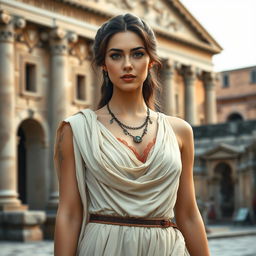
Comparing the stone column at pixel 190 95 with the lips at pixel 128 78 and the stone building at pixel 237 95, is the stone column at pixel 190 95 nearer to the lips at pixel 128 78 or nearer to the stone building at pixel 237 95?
the stone building at pixel 237 95

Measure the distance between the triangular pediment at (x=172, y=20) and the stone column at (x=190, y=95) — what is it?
1.98 meters

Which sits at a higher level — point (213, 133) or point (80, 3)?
point (80, 3)

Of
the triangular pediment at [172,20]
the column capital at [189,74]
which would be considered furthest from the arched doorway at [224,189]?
the column capital at [189,74]

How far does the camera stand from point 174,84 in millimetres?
47688

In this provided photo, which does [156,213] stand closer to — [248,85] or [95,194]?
[95,194]

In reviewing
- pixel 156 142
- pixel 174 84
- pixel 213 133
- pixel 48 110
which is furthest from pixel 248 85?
pixel 156 142

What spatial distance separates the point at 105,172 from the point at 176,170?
34cm

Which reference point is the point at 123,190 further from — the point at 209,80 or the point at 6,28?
the point at 209,80

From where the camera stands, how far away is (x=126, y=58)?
3.24 m

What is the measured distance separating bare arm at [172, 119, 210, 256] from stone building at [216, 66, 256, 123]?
67762mm

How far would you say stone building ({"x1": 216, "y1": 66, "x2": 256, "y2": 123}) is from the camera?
232 ft

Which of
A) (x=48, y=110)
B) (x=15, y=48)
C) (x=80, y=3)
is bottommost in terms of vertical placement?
(x=48, y=110)

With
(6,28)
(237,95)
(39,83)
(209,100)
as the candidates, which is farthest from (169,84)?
(237,95)

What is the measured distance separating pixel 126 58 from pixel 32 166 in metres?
33.9
